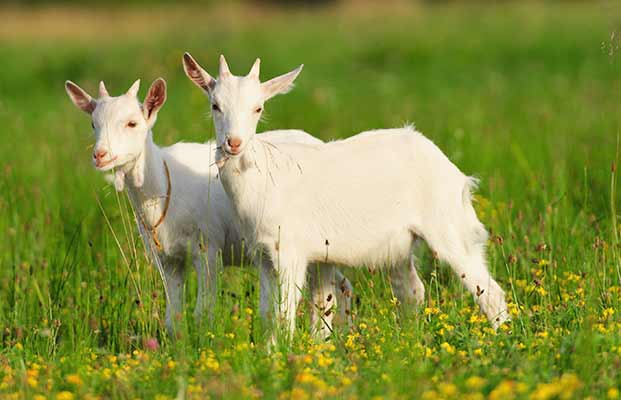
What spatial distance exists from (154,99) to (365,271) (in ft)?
6.72

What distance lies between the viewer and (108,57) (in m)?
20.5

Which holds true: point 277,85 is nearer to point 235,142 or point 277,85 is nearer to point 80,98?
point 235,142

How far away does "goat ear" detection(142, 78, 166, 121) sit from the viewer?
20.6 ft

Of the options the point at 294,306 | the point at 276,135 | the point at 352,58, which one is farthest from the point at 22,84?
the point at 294,306

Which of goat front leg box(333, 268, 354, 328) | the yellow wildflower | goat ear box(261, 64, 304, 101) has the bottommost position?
the yellow wildflower

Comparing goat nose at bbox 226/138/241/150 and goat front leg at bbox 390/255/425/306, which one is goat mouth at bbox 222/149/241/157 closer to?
goat nose at bbox 226/138/241/150

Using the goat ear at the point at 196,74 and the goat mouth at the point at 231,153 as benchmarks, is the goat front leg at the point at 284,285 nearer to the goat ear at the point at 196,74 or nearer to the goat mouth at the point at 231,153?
the goat mouth at the point at 231,153

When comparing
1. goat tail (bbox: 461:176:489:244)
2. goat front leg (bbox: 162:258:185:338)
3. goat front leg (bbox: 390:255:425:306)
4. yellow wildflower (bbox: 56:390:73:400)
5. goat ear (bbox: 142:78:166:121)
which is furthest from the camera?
goat front leg (bbox: 390:255:425:306)

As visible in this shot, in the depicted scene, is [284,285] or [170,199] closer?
[284,285]

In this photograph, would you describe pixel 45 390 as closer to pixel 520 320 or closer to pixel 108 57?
pixel 520 320

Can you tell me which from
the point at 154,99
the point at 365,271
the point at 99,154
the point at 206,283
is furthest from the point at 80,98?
the point at 365,271

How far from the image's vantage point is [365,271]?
24.0ft

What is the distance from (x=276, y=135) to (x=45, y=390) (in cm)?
283

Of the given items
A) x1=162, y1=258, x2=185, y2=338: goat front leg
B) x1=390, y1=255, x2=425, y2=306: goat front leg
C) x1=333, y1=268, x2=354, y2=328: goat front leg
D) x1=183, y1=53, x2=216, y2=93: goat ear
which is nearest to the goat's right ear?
x1=183, y1=53, x2=216, y2=93: goat ear
